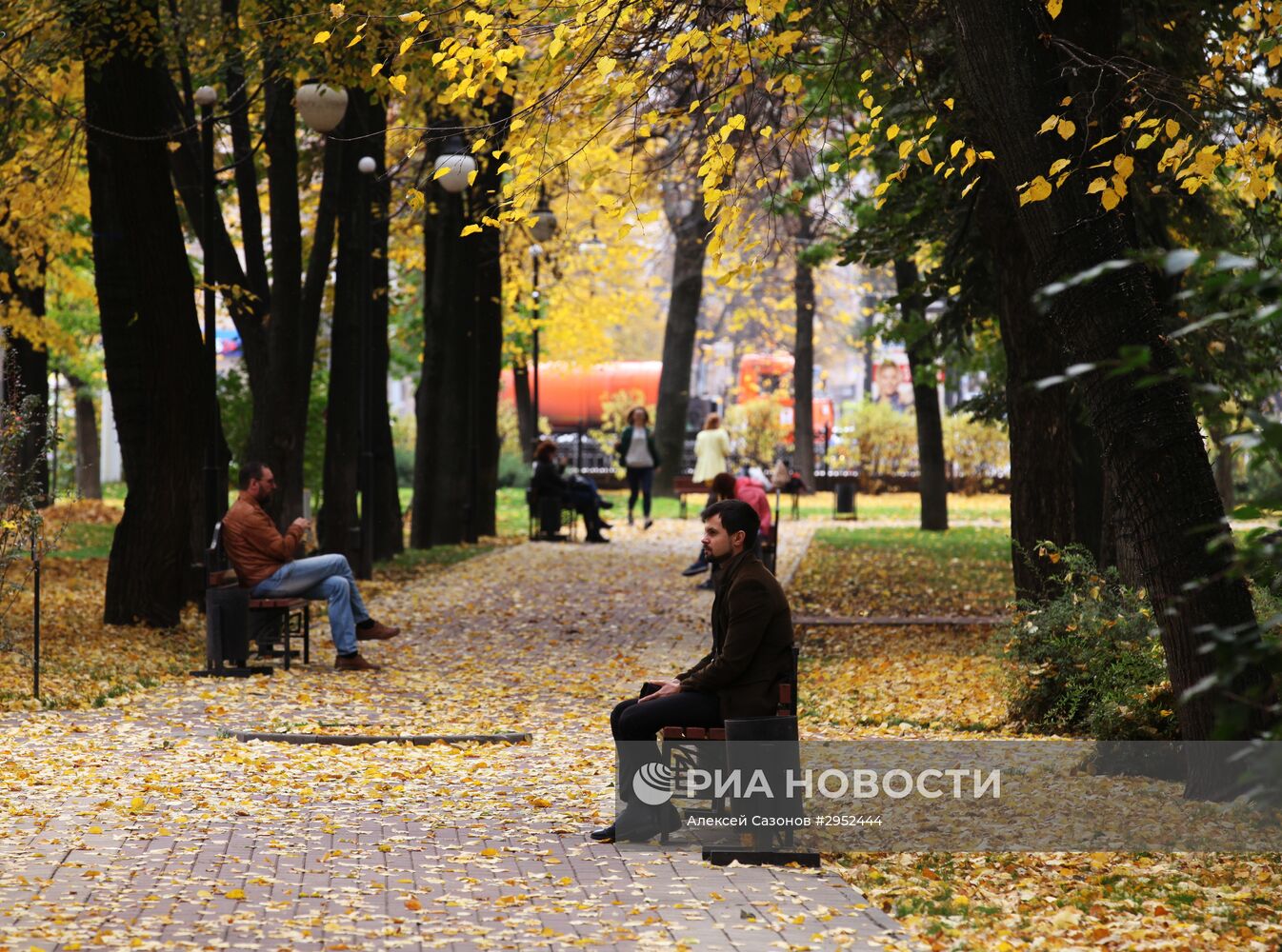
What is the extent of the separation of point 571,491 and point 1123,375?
65.7 feet

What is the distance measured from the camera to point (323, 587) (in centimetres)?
1356

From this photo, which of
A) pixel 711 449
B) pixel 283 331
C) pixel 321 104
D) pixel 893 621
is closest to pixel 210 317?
pixel 321 104

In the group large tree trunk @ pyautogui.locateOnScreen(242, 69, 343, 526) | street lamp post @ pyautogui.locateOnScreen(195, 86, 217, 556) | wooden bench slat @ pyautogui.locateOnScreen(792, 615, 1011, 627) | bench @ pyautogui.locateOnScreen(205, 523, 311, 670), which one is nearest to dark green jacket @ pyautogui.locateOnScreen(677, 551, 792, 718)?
bench @ pyautogui.locateOnScreen(205, 523, 311, 670)

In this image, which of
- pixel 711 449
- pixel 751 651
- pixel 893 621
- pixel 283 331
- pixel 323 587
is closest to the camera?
pixel 751 651

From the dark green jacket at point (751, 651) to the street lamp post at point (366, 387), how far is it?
41.0 ft

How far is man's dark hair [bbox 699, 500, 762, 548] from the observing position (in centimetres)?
766

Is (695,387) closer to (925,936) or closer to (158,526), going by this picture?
(158,526)

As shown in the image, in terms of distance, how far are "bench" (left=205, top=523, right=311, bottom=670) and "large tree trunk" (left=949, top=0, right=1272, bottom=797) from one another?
6981mm

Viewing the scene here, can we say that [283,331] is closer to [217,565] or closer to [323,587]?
[217,565]

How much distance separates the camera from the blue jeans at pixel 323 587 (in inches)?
531

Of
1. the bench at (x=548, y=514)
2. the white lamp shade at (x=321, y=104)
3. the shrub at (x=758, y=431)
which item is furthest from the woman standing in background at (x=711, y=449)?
the shrub at (x=758, y=431)

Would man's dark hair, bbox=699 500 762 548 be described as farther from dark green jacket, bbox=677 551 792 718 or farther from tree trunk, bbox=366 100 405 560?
tree trunk, bbox=366 100 405 560

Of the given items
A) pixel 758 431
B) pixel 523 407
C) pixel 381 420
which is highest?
pixel 523 407

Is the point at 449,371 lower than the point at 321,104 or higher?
lower
